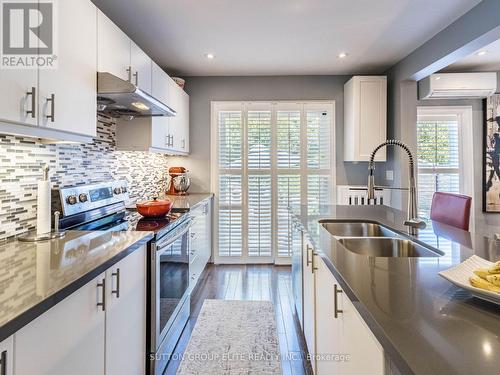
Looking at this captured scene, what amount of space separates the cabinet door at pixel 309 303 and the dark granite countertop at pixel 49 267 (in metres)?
0.93

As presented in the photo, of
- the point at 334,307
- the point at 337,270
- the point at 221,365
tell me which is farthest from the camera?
the point at 221,365

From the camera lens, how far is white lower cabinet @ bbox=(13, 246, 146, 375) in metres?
0.83

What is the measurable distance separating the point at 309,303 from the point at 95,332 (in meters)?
1.16

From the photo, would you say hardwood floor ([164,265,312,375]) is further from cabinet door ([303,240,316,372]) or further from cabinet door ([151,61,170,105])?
cabinet door ([151,61,170,105])

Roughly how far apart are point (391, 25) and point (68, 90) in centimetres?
265

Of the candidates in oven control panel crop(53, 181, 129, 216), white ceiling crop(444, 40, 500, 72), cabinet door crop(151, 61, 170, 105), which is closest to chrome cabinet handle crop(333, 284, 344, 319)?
oven control panel crop(53, 181, 129, 216)

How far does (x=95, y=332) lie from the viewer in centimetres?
113

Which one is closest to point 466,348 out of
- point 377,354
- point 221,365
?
point 377,354

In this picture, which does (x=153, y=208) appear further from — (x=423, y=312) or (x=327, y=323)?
(x=423, y=312)

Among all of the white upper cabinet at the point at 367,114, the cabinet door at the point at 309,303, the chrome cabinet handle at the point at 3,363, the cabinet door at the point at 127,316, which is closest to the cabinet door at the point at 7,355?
the chrome cabinet handle at the point at 3,363

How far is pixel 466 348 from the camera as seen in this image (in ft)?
1.84

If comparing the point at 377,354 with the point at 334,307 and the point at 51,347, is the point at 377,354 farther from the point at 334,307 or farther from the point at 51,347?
the point at 51,347

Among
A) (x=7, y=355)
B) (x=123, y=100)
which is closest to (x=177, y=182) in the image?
(x=123, y=100)

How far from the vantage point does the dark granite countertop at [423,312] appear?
0.53m
